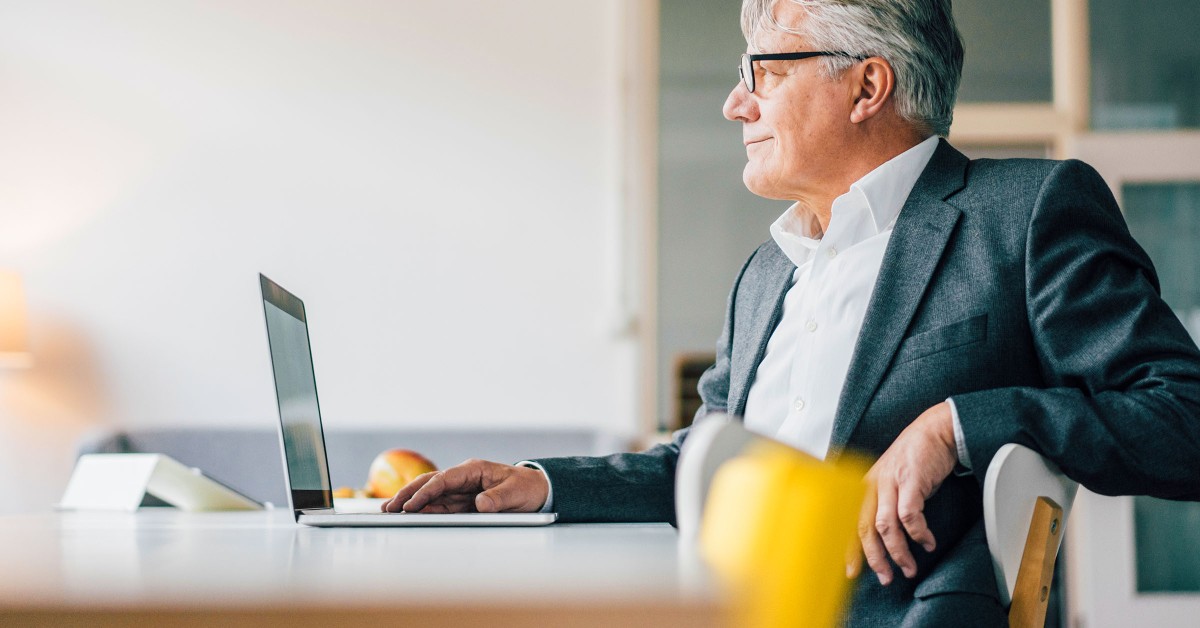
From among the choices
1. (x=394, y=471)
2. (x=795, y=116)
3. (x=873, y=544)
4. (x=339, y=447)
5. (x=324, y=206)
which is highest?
(x=795, y=116)

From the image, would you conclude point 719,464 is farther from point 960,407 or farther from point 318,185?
point 318,185

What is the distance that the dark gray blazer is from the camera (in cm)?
104

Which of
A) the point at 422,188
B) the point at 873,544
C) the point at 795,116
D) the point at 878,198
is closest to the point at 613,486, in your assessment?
the point at 873,544

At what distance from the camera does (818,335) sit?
4.31 feet

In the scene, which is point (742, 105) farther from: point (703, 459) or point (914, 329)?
point (703, 459)

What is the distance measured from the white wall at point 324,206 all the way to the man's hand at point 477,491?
2.96 m

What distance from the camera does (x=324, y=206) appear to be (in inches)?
164

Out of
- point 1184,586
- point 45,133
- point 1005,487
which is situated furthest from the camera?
point 45,133

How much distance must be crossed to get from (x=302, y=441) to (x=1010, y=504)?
814 mm

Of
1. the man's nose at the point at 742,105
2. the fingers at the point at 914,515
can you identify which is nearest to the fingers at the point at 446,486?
the fingers at the point at 914,515

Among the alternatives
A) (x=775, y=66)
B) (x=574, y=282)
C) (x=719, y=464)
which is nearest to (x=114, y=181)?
(x=574, y=282)

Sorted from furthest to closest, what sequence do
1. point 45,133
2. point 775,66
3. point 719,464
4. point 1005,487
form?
1. point 45,133
2. point 775,66
3. point 1005,487
4. point 719,464

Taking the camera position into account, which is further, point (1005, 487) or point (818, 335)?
point (818, 335)

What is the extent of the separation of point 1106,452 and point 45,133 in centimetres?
411
